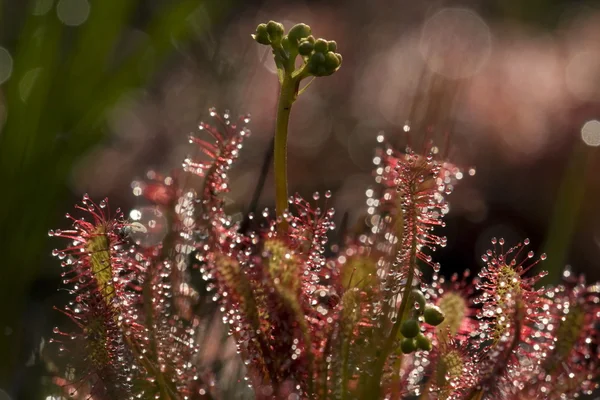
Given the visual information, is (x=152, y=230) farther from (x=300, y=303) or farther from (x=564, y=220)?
(x=564, y=220)

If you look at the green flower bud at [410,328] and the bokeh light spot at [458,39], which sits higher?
the bokeh light spot at [458,39]

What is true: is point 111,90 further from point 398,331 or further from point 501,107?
point 501,107

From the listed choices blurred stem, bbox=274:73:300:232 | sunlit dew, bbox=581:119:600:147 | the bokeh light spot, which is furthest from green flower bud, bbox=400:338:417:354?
the bokeh light spot

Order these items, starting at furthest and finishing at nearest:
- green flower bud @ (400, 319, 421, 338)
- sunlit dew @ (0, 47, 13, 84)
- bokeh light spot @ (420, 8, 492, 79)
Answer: bokeh light spot @ (420, 8, 492, 79) → sunlit dew @ (0, 47, 13, 84) → green flower bud @ (400, 319, 421, 338)

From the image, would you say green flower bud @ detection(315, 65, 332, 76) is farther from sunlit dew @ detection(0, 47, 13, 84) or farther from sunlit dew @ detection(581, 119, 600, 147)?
sunlit dew @ detection(581, 119, 600, 147)

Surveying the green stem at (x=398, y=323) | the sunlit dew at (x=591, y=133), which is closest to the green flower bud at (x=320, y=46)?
the green stem at (x=398, y=323)

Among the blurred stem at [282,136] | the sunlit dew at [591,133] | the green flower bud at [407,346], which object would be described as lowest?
the green flower bud at [407,346]

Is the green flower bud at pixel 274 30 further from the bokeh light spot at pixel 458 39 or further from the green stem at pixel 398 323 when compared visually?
the bokeh light spot at pixel 458 39
